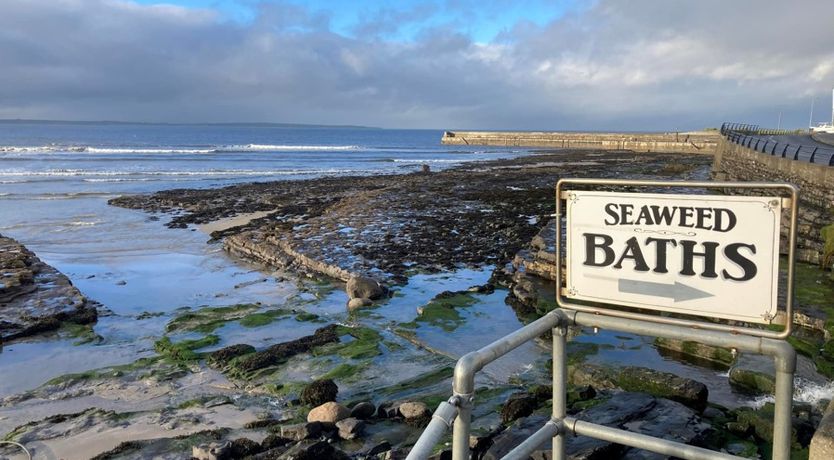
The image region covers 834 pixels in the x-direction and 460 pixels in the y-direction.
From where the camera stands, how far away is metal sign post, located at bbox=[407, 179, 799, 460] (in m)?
2.30

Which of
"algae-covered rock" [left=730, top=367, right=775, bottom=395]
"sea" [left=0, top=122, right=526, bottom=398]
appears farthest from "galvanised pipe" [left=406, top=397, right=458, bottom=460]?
"sea" [left=0, top=122, right=526, bottom=398]

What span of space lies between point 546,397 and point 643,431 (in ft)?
4.02

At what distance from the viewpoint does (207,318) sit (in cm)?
1018

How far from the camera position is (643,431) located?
5.06 metres

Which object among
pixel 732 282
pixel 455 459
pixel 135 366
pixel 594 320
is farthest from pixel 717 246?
pixel 135 366

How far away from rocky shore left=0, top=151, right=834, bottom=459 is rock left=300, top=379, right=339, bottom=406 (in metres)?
0.02

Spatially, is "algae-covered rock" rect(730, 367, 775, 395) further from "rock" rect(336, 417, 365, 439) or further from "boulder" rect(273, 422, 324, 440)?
"boulder" rect(273, 422, 324, 440)

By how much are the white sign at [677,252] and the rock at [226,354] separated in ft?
21.2

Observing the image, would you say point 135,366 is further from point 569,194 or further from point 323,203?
point 323,203

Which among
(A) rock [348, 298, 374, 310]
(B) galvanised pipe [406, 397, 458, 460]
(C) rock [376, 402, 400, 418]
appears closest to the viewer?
(B) galvanised pipe [406, 397, 458, 460]

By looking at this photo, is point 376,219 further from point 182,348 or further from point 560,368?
point 560,368

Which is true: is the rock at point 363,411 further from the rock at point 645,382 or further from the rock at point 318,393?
the rock at point 645,382

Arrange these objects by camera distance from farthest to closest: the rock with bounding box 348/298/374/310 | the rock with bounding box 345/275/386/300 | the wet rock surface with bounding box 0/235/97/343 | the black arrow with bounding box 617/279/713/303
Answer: the rock with bounding box 345/275/386/300
the rock with bounding box 348/298/374/310
the wet rock surface with bounding box 0/235/97/343
the black arrow with bounding box 617/279/713/303

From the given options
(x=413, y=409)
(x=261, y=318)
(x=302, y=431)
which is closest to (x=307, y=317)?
(x=261, y=318)
